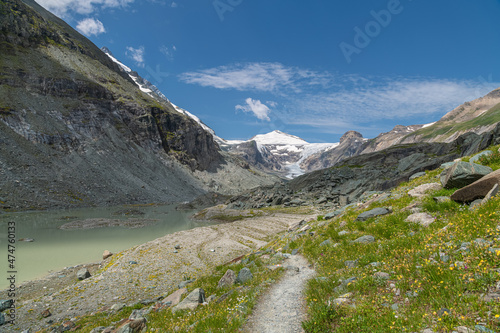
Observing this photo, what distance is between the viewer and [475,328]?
13.5ft

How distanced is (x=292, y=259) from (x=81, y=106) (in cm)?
14209

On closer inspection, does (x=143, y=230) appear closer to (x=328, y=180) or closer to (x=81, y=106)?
(x=328, y=180)

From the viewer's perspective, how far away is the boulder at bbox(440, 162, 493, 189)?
437 inches

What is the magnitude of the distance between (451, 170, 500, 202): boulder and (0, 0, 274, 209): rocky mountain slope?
8623 cm

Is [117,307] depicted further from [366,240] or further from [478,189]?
[478,189]

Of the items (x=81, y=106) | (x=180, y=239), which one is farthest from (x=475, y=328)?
(x=81, y=106)

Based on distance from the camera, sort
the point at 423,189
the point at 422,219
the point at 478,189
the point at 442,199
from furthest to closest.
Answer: the point at 423,189
the point at 442,199
the point at 422,219
the point at 478,189

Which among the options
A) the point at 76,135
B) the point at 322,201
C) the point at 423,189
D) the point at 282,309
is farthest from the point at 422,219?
the point at 76,135

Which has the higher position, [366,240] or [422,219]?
[422,219]

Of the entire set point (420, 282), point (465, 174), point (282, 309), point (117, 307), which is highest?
point (465, 174)

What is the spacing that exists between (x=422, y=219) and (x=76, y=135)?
418 ft

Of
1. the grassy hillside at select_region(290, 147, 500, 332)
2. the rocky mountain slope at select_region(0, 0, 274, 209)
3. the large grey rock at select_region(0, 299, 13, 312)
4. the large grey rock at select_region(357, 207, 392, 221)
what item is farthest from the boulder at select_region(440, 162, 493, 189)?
the rocky mountain slope at select_region(0, 0, 274, 209)

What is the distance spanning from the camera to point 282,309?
8.10 m

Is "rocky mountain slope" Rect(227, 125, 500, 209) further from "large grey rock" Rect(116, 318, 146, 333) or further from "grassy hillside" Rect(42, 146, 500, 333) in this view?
"large grey rock" Rect(116, 318, 146, 333)
